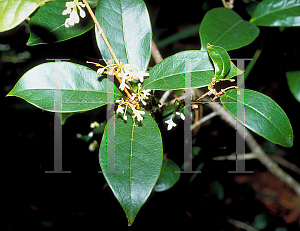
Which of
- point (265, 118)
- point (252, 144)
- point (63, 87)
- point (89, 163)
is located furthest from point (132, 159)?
point (252, 144)

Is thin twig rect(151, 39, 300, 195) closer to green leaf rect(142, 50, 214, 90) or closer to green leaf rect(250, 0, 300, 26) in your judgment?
green leaf rect(250, 0, 300, 26)

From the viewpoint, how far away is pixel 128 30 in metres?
0.73

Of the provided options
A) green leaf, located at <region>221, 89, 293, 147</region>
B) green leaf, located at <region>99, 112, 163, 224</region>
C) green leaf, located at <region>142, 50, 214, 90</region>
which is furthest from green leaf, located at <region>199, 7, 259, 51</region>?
green leaf, located at <region>99, 112, 163, 224</region>

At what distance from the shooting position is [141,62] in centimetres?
73

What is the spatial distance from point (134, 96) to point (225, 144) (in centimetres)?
125

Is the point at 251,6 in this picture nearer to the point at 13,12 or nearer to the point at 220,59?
the point at 220,59

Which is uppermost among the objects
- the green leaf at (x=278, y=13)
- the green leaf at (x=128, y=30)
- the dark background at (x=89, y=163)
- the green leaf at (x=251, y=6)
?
the green leaf at (x=251, y=6)

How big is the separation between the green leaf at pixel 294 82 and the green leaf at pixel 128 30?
74cm

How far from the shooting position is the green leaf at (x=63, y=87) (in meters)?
0.61

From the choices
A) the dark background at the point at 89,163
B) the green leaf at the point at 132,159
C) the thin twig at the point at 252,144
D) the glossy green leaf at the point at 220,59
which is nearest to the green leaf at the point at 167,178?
the dark background at the point at 89,163

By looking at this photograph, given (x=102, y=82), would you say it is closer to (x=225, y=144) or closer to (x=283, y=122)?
(x=283, y=122)

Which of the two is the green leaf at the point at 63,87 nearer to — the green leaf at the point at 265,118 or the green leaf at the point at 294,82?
the green leaf at the point at 265,118

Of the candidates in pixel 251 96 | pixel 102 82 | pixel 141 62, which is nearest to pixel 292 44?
pixel 251 96

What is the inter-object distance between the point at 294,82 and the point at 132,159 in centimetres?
90
